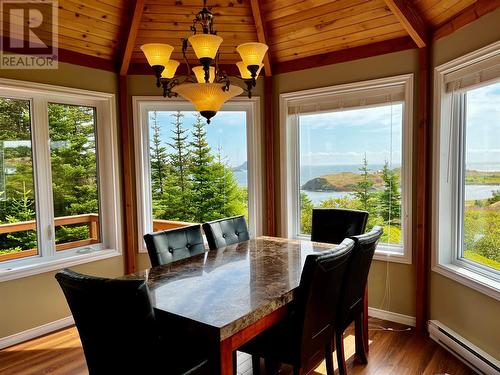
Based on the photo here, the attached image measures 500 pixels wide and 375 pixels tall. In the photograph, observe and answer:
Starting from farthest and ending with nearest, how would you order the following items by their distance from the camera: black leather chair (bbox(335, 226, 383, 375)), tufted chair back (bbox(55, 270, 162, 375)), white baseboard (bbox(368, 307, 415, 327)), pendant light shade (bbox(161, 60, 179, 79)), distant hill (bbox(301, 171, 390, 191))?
distant hill (bbox(301, 171, 390, 191))
white baseboard (bbox(368, 307, 415, 327))
pendant light shade (bbox(161, 60, 179, 79))
black leather chair (bbox(335, 226, 383, 375))
tufted chair back (bbox(55, 270, 162, 375))

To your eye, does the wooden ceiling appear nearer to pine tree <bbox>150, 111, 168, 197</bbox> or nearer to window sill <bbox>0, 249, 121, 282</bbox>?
pine tree <bbox>150, 111, 168, 197</bbox>

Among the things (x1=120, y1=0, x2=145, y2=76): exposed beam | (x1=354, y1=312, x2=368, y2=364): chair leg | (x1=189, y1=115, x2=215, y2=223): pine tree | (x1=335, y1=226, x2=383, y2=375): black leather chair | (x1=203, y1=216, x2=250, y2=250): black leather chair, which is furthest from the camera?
(x1=189, y1=115, x2=215, y2=223): pine tree

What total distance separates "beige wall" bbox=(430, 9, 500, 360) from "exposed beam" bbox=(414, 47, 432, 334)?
0.23 ft

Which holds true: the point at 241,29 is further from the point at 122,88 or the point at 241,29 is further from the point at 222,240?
the point at 222,240

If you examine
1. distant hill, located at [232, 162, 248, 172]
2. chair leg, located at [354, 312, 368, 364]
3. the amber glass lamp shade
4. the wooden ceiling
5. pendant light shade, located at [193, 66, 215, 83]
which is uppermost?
the wooden ceiling

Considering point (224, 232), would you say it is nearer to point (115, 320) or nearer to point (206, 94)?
point (206, 94)

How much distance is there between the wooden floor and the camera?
250cm

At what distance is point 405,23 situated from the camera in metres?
2.77

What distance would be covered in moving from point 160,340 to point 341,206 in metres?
2.36

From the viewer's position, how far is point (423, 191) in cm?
298

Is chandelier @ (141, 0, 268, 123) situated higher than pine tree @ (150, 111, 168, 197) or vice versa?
chandelier @ (141, 0, 268, 123)

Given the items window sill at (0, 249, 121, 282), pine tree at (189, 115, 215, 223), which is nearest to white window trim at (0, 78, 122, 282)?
window sill at (0, 249, 121, 282)

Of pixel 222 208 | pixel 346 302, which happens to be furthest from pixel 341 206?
pixel 346 302

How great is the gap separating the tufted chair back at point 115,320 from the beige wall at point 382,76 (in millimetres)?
2435
